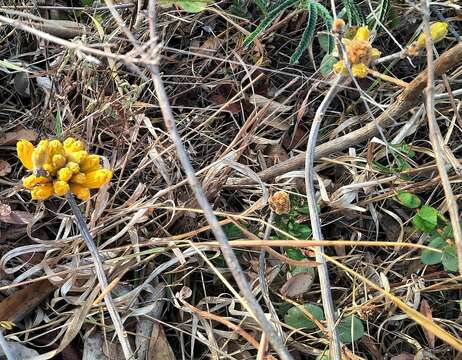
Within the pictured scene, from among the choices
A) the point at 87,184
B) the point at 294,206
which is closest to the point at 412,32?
the point at 294,206

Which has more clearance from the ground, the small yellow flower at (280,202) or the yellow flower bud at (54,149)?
the yellow flower bud at (54,149)

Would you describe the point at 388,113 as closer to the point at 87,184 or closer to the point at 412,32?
the point at 412,32

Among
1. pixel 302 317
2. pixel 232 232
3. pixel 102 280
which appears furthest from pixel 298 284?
pixel 102 280

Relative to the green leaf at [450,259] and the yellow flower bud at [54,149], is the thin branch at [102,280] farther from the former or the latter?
the green leaf at [450,259]

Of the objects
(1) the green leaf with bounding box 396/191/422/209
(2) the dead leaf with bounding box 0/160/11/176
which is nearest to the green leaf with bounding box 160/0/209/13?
(2) the dead leaf with bounding box 0/160/11/176

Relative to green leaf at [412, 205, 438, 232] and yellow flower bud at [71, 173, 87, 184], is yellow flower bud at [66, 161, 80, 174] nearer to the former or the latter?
yellow flower bud at [71, 173, 87, 184]

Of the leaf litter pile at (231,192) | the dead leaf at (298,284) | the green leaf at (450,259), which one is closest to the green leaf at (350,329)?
the leaf litter pile at (231,192)
